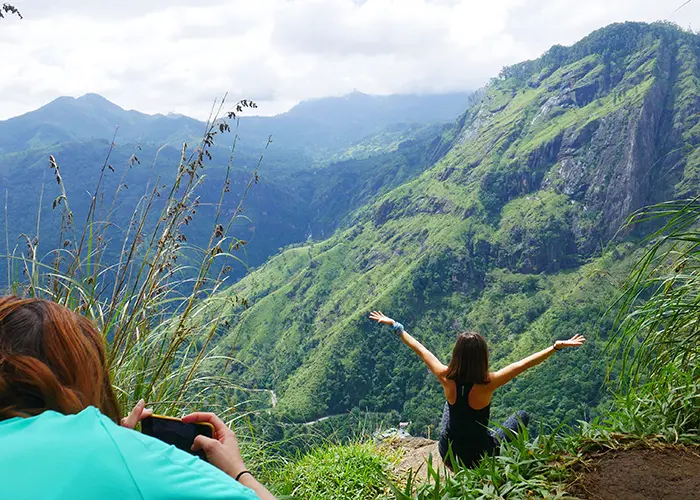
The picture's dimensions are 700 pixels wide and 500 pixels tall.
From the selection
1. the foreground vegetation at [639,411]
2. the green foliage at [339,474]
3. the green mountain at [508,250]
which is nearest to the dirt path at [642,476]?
the foreground vegetation at [639,411]

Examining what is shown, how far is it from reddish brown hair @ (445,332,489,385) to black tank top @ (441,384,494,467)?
2.1 inches

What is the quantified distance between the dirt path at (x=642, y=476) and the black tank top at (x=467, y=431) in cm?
96

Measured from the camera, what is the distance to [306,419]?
5869 centimetres

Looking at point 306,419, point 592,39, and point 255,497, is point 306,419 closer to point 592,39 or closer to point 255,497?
point 255,497

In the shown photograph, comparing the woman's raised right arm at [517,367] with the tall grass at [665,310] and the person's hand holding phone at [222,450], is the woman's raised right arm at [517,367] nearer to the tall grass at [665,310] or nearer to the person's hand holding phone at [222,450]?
the tall grass at [665,310]

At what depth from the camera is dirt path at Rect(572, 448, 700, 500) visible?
70.9 inches

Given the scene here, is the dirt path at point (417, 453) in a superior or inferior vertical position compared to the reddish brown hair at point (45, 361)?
inferior

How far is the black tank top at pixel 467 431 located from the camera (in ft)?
9.80

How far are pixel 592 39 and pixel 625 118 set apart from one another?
167 feet

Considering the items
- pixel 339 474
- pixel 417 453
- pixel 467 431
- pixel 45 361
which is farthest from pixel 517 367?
pixel 45 361

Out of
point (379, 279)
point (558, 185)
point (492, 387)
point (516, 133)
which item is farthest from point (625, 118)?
point (492, 387)

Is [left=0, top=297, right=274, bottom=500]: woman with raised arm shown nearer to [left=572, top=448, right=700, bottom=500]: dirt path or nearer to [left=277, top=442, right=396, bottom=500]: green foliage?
[left=572, top=448, right=700, bottom=500]: dirt path

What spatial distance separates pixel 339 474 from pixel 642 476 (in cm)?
158

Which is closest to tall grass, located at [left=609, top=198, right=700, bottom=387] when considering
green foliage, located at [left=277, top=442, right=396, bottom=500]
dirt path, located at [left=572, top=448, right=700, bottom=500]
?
dirt path, located at [left=572, top=448, right=700, bottom=500]
